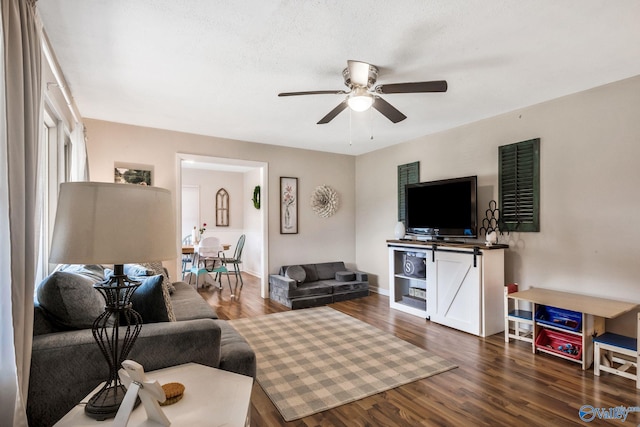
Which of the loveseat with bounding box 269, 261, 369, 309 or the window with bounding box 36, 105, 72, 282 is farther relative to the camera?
the loveseat with bounding box 269, 261, 369, 309

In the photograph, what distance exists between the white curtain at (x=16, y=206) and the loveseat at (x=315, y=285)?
3.51m

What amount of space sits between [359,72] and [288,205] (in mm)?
3319

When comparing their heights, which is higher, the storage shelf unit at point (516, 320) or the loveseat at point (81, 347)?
the loveseat at point (81, 347)

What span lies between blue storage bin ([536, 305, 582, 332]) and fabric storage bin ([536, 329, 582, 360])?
10 cm

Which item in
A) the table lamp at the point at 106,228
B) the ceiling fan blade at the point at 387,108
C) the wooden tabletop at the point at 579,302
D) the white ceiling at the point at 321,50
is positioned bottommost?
the wooden tabletop at the point at 579,302

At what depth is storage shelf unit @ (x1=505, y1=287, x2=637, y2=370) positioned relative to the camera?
2.71m

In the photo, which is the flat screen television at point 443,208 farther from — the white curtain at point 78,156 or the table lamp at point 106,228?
the white curtain at point 78,156

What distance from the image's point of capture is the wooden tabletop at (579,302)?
8.47ft

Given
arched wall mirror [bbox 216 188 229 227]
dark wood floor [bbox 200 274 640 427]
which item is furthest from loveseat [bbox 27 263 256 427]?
arched wall mirror [bbox 216 188 229 227]

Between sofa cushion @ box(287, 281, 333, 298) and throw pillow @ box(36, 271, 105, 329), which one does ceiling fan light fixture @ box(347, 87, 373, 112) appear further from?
sofa cushion @ box(287, 281, 333, 298)

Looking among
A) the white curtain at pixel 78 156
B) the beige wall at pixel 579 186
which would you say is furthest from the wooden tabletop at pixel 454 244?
the white curtain at pixel 78 156

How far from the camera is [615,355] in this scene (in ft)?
9.08

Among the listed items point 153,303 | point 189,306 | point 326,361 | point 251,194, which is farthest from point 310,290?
point 251,194

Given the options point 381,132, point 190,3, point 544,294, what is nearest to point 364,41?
point 190,3
